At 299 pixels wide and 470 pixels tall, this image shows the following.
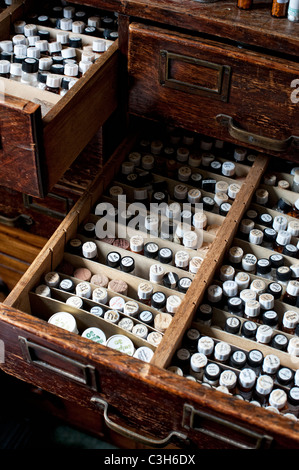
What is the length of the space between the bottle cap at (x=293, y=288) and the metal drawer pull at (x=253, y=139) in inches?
9.8

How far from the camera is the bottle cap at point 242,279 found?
3.55 ft

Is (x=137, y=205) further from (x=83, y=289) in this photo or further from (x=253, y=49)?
(x=253, y=49)

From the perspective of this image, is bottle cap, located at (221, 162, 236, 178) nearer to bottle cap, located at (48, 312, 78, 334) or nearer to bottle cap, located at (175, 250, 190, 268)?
bottle cap, located at (175, 250, 190, 268)

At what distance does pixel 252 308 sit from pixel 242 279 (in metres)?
0.07

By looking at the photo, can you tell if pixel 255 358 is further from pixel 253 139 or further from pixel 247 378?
pixel 253 139

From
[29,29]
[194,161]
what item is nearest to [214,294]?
[194,161]

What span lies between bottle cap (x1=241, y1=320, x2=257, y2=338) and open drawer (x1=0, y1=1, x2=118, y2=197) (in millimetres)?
406

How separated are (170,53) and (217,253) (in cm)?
37

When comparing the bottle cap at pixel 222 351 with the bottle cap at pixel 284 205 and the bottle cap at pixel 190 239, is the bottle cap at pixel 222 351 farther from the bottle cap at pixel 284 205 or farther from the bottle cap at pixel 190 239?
the bottle cap at pixel 284 205

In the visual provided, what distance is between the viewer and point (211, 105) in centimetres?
113

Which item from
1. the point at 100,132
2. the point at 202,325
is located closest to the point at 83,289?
the point at 202,325

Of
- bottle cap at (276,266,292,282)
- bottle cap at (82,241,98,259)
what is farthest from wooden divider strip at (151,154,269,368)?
bottle cap at (82,241,98,259)

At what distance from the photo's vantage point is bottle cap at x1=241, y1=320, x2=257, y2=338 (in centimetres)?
102
